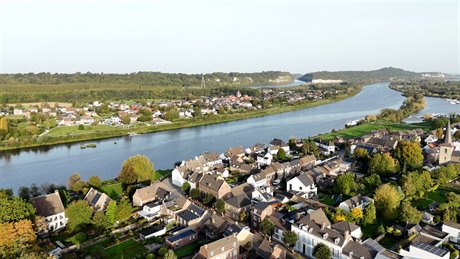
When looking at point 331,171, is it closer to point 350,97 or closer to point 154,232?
point 154,232

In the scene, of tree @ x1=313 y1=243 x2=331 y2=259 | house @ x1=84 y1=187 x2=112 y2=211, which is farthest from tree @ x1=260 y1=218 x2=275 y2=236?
house @ x1=84 y1=187 x2=112 y2=211

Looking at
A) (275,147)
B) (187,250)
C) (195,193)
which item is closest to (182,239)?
(187,250)

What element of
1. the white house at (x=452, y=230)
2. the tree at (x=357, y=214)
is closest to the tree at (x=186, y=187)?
the tree at (x=357, y=214)

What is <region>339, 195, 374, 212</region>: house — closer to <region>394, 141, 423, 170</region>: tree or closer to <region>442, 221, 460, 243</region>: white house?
<region>442, 221, 460, 243</region>: white house

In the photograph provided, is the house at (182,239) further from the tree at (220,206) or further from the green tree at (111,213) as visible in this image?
the green tree at (111,213)

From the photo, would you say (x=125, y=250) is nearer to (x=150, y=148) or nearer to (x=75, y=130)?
(x=150, y=148)

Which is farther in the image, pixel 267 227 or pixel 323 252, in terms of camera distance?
pixel 267 227
